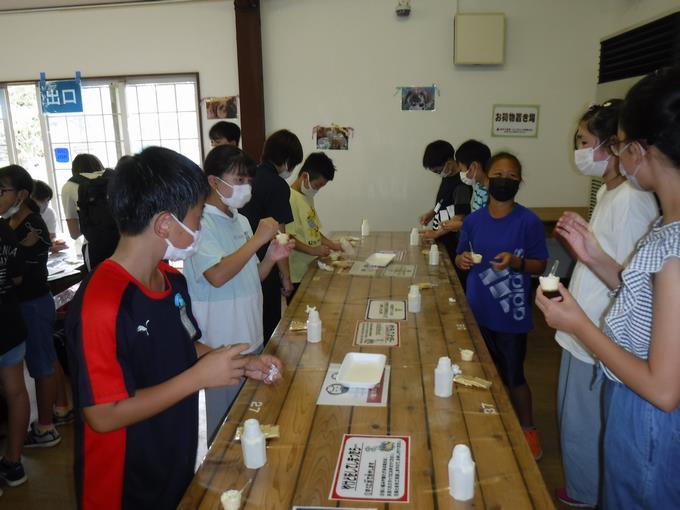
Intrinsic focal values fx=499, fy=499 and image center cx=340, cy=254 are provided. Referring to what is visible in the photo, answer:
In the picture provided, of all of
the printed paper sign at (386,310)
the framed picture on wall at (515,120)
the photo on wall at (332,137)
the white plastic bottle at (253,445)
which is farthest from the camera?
the photo on wall at (332,137)

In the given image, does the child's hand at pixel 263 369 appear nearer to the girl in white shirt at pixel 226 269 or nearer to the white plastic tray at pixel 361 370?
the white plastic tray at pixel 361 370

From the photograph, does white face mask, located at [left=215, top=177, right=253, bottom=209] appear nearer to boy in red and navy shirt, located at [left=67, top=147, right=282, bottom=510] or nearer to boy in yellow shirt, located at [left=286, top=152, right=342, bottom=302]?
boy in red and navy shirt, located at [left=67, top=147, right=282, bottom=510]

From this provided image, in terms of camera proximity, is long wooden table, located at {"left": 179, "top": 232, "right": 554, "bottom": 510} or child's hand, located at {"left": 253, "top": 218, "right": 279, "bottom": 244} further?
child's hand, located at {"left": 253, "top": 218, "right": 279, "bottom": 244}

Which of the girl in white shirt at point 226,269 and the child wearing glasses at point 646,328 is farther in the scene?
the girl in white shirt at point 226,269

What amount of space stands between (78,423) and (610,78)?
4.45 m

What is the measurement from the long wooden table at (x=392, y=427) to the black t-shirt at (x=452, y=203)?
1539 mm

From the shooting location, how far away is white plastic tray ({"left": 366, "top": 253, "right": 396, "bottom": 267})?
2961 millimetres

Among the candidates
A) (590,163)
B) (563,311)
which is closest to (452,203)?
(590,163)

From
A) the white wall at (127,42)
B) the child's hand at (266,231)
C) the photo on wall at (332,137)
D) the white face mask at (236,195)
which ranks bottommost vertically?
the child's hand at (266,231)

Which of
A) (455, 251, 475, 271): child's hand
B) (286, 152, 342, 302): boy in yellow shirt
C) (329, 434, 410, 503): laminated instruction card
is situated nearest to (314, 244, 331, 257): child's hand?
(286, 152, 342, 302): boy in yellow shirt

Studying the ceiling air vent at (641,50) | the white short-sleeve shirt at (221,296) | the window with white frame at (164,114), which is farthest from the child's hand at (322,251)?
the window with white frame at (164,114)

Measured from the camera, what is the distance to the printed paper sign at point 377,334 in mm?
1802

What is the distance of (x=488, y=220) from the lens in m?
2.46

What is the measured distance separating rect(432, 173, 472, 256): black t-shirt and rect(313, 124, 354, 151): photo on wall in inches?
67.3
